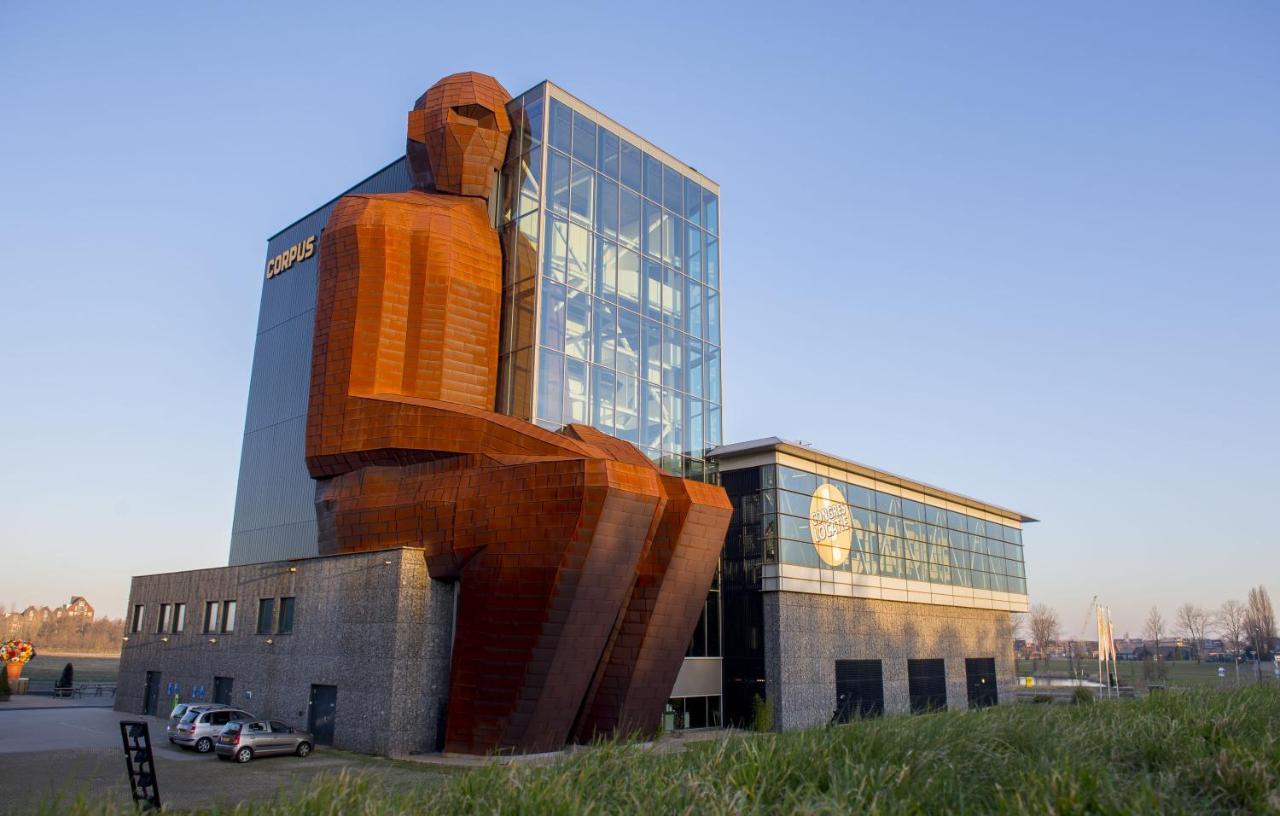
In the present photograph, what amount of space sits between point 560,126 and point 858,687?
29.8m

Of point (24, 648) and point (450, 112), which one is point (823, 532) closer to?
point (450, 112)

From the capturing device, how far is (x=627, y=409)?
3944 cm

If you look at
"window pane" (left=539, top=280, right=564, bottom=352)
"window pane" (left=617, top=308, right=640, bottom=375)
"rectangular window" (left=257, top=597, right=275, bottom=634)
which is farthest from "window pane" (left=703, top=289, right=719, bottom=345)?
"rectangular window" (left=257, top=597, right=275, bottom=634)

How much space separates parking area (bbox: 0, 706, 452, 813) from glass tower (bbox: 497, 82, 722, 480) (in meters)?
14.5

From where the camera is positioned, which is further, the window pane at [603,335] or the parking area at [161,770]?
the window pane at [603,335]

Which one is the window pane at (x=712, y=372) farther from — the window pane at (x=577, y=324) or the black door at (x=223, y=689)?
the black door at (x=223, y=689)

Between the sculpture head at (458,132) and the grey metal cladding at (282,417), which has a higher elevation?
the sculpture head at (458,132)

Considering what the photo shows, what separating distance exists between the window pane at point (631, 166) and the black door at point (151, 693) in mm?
32831

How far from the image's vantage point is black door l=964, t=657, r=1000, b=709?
52.5 metres

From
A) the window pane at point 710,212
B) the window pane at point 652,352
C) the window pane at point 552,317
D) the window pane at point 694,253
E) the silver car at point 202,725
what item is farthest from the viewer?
the window pane at point 710,212

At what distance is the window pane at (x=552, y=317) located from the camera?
3644cm

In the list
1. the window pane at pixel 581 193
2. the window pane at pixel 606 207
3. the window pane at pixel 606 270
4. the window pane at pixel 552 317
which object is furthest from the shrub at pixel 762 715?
the window pane at pixel 581 193

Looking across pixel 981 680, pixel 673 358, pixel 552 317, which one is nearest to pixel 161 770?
pixel 552 317

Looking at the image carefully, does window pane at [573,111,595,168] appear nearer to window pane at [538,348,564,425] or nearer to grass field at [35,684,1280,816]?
window pane at [538,348,564,425]
